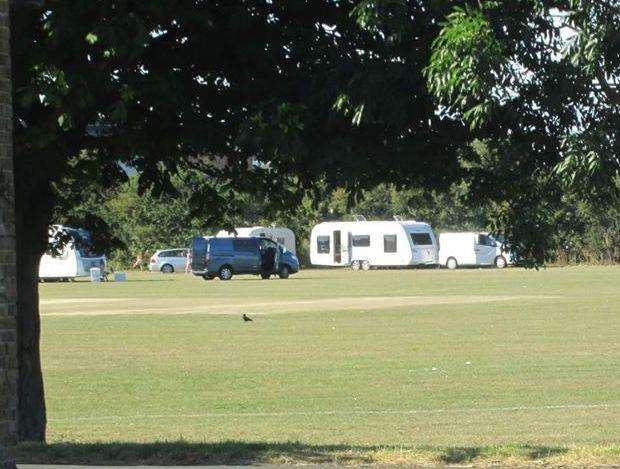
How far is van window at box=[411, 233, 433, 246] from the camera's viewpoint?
279ft

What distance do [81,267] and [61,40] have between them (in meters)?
62.8

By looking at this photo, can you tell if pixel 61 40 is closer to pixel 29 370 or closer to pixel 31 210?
pixel 31 210

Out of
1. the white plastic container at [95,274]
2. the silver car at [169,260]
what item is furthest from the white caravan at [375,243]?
the white plastic container at [95,274]

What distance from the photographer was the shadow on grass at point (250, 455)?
37.4ft

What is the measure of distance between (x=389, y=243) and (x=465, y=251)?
4.69 metres

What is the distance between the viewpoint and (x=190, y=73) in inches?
499

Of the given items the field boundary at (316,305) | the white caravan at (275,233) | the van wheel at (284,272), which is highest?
the white caravan at (275,233)

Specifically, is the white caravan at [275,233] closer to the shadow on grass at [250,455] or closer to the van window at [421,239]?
the van window at [421,239]

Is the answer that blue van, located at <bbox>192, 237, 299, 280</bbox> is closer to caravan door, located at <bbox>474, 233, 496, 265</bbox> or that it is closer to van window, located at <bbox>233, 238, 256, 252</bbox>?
van window, located at <bbox>233, 238, 256, 252</bbox>

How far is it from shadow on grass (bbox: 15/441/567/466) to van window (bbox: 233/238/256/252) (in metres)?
57.8

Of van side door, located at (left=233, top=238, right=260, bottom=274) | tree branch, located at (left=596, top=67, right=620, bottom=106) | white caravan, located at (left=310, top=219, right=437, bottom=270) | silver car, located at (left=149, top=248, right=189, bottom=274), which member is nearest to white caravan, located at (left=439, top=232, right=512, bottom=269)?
white caravan, located at (left=310, top=219, right=437, bottom=270)

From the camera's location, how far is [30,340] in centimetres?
1452

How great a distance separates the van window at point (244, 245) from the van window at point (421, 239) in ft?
54.5

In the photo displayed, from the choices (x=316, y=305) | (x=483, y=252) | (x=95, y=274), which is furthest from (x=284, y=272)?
(x=316, y=305)
